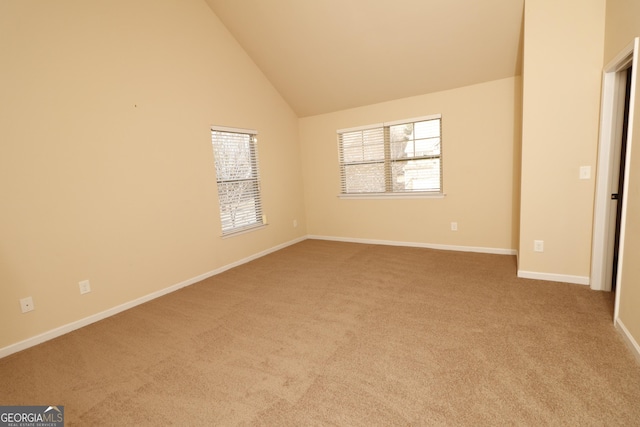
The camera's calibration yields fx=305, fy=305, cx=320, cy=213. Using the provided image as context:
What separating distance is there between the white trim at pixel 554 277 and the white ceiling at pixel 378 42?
7.83 feet

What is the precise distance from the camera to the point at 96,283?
2846 mm

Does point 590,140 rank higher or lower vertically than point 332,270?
higher

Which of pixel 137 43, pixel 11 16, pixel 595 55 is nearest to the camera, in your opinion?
pixel 11 16

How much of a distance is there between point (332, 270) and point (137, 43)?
3269mm

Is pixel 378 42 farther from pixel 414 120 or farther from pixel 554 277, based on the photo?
pixel 554 277

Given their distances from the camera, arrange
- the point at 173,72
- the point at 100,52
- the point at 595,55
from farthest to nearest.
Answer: the point at 173,72
the point at 100,52
the point at 595,55

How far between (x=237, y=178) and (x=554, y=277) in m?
3.92

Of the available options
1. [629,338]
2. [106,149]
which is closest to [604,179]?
[629,338]

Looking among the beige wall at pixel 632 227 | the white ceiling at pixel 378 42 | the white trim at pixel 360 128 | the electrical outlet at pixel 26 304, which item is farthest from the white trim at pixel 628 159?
the electrical outlet at pixel 26 304

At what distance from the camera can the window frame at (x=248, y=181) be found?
405 cm

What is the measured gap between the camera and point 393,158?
4.79 meters

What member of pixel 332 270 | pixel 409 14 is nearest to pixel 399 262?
pixel 332 270

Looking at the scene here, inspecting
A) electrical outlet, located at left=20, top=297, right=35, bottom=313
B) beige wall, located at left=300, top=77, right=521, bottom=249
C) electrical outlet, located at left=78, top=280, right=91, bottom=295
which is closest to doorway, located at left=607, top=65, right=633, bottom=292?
beige wall, located at left=300, top=77, right=521, bottom=249

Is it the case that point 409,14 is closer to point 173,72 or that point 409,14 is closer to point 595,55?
point 595,55
